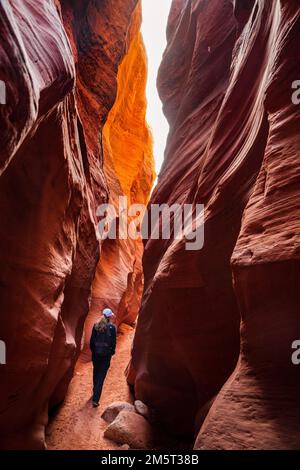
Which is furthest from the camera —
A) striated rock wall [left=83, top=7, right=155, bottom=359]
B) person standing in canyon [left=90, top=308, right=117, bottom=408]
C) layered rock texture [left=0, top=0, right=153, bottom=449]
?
striated rock wall [left=83, top=7, right=155, bottom=359]

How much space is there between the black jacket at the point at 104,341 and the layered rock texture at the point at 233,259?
36.2 inches

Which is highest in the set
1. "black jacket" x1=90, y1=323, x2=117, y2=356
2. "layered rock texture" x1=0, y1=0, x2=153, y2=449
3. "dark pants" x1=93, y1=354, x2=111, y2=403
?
"layered rock texture" x1=0, y1=0, x2=153, y2=449

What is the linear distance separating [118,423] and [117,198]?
13.4m

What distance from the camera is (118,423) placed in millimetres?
5457

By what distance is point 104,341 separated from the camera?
696 centimetres

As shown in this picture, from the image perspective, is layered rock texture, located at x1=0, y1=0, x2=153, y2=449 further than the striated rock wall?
No

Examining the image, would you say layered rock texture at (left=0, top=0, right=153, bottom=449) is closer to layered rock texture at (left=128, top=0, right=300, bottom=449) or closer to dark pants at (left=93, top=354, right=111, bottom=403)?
dark pants at (left=93, top=354, right=111, bottom=403)

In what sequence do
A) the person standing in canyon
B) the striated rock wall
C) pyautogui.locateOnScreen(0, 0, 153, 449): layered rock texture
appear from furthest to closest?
the striated rock wall, the person standing in canyon, pyautogui.locateOnScreen(0, 0, 153, 449): layered rock texture

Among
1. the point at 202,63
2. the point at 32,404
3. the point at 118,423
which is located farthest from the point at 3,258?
the point at 202,63

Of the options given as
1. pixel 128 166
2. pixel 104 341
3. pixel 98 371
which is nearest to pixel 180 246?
pixel 104 341

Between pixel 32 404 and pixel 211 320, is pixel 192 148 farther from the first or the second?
pixel 32 404

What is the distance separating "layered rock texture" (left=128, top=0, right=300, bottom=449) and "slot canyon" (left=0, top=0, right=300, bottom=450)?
0.02 meters

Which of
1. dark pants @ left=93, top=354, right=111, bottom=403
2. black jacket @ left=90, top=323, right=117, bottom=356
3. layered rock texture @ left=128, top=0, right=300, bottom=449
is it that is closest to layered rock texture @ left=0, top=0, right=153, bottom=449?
black jacket @ left=90, top=323, right=117, bottom=356

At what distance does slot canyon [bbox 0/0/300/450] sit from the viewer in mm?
3180
